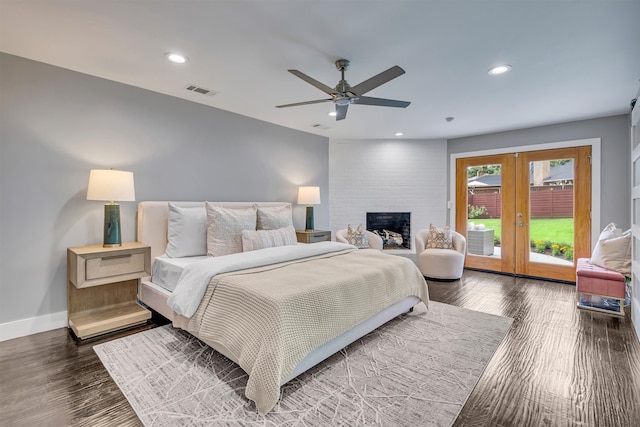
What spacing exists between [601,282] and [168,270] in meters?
4.55

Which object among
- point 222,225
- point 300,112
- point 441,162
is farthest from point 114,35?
point 441,162

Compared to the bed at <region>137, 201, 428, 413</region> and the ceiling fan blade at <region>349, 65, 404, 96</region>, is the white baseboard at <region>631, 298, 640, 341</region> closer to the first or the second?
the bed at <region>137, 201, 428, 413</region>

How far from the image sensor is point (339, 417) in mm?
1642

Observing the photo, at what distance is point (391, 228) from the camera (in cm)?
590

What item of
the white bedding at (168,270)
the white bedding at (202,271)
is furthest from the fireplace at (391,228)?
the white bedding at (168,270)

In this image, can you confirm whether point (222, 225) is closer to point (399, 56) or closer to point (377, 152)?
point (399, 56)

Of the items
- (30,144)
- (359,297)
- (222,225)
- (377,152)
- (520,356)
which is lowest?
(520,356)

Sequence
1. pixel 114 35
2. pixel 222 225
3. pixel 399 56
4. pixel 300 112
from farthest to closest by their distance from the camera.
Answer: pixel 300 112, pixel 222 225, pixel 399 56, pixel 114 35

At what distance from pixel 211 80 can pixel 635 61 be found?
388cm

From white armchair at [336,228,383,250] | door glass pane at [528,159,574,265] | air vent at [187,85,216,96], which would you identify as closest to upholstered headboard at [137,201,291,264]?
air vent at [187,85,216,96]

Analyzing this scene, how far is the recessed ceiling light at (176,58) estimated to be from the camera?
8.25 feet

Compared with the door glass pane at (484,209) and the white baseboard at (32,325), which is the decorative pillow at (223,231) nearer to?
the white baseboard at (32,325)

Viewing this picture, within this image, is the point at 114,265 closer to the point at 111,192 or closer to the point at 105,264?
the point at 105,264

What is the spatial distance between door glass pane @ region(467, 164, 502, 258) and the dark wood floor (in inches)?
88.1
